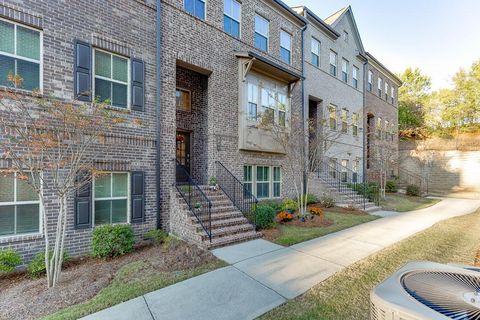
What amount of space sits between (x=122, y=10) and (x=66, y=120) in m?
4.19

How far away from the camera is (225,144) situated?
9.41 meters

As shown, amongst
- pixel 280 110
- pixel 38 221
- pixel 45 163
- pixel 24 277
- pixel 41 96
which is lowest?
pixel 24 277

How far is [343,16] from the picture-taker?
16.2 meters

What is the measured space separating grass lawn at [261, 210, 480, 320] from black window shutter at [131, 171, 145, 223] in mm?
4912

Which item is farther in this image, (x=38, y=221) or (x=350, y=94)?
(x=350, y=94)

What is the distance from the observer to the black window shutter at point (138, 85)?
696cm

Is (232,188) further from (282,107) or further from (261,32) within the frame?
(261,32)

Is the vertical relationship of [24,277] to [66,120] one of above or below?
below

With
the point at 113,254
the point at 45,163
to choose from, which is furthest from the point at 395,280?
the point at 45,163

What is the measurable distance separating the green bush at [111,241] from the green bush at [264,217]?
3.83m

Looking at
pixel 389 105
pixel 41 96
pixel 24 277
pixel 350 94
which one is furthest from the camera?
pixel 389 105

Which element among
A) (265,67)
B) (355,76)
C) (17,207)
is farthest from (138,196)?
(355,76)

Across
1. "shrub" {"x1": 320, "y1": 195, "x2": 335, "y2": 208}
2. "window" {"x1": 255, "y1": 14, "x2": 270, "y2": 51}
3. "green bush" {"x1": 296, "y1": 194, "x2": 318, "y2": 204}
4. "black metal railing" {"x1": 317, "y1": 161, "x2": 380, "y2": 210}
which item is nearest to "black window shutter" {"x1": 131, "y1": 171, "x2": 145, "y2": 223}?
"window" {"x1": 255, "y1": 14, "x2": 270, "y2": 51}

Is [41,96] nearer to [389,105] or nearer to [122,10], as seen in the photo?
[122,10]
